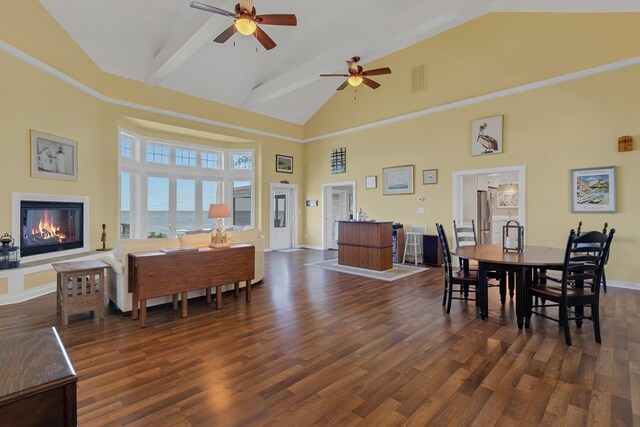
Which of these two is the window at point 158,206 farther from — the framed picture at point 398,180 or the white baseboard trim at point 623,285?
the white baseboard trim at point 623,285

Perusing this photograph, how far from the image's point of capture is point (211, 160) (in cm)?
835

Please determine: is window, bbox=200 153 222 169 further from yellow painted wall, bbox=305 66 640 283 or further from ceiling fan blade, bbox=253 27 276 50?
ceiling fan blade, bbox=253 27 276 50

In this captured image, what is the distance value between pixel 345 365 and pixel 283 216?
7094 mm

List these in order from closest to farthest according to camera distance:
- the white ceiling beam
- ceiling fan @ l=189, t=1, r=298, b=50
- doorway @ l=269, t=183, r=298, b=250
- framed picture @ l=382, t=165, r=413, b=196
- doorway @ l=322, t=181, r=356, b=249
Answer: ceiling fan @ l=189, t=1, r=298, b=50
the white ceiling beam
framed picture @ l=382, t=165, r=413, b=196
doorway @ l=269, t=183, r=298, b=250
doorway @ l=322, t=181, r=356, b=249

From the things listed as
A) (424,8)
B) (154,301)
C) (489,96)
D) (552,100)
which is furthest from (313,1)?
(154,301)

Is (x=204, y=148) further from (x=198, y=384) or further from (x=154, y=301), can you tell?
(x=198, y=384)

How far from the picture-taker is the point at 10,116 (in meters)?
4.16

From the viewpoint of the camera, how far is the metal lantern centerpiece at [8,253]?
394cm

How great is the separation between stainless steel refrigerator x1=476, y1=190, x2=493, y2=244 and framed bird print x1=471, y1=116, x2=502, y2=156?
1.86m

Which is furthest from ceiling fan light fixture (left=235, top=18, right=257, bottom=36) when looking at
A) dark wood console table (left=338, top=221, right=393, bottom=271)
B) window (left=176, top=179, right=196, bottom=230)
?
window (left=176, top=179, right=196, bottom=230)

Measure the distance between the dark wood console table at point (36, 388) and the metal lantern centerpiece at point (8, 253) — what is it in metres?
3.84

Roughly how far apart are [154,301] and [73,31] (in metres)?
4.61

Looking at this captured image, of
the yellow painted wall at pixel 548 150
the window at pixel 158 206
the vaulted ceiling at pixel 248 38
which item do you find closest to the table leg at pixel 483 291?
the yellow painted wall at pixel 548 150

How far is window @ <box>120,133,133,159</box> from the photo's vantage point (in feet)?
21.6
